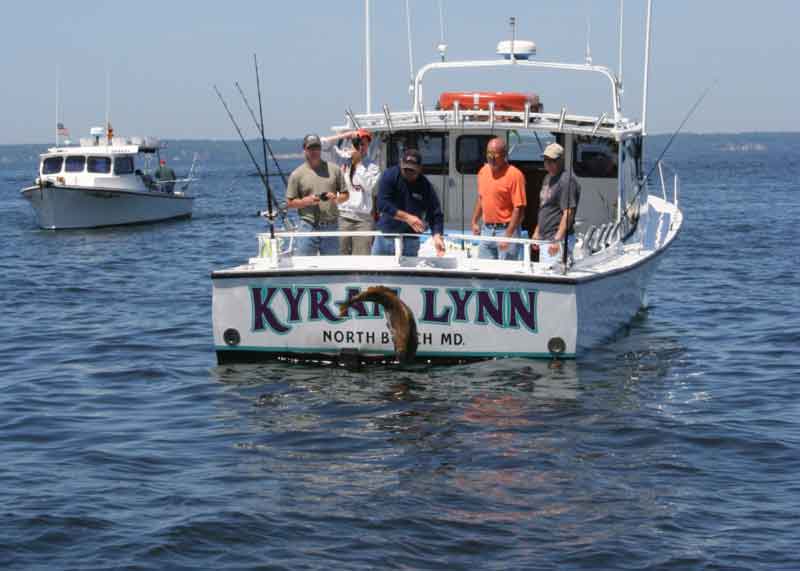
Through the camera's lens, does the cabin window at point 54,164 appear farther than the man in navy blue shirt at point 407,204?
Yes

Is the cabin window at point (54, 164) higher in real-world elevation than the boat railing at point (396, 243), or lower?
higher

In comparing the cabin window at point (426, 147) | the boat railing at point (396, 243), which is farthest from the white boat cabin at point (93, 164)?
the boat railing at point (396, 243)

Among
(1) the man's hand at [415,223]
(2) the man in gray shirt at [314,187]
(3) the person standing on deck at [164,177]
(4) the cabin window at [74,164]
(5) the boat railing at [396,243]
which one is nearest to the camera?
(5) the boat railing at [396,243]

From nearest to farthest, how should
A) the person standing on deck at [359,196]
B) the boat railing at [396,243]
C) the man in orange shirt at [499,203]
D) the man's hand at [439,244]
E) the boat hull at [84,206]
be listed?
the boat railing at [396,243] < the man's hand at [439,244] < the man in orange shirt at [499,203] < the person standing on deck at [359,196] < the boat hull at [84,206]

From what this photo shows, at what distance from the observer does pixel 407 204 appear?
11.5 m

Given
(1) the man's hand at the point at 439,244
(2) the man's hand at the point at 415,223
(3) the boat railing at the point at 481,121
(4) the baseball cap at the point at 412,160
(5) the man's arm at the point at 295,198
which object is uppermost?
(3) the boat railing at the point at 481,121

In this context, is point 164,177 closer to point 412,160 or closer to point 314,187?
point 314,187

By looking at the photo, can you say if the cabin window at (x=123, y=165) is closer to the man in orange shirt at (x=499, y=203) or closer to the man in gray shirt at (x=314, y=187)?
the man in gray shirt at (x=314, y=187)

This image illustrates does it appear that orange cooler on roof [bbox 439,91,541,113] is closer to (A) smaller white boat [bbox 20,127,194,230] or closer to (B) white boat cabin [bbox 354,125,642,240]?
(B) white boat cabin [bbox 354,125,642,240]

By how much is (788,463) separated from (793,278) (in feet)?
39.5

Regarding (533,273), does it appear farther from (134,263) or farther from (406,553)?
(134,263)

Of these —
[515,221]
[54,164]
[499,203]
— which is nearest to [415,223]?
[515,221]

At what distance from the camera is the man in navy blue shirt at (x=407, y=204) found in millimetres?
11297

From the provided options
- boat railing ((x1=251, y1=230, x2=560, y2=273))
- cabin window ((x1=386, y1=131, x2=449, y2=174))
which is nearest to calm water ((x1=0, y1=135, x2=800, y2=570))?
boat railing ((x1=251, y1=230, x2=560, y2=273))
